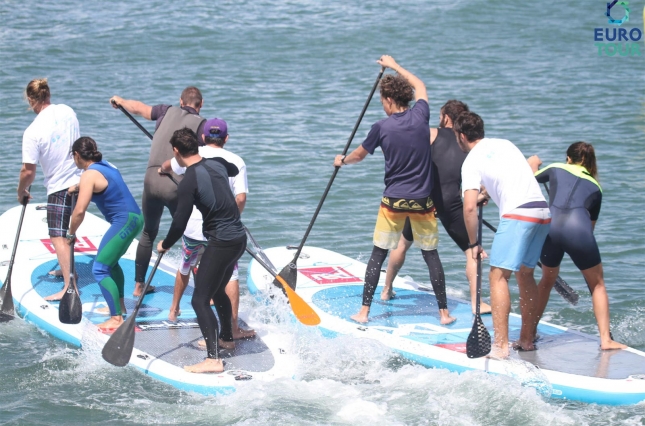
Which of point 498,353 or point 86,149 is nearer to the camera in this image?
point 498,353

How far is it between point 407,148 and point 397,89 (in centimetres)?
47

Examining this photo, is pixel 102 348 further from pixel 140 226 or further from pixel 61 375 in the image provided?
pixel 140 226

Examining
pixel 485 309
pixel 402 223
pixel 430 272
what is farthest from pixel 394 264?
pixel 485 309

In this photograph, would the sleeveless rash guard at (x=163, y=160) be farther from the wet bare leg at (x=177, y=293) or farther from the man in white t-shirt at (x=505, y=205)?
the man in white t-shirt at (x=505, y=205)

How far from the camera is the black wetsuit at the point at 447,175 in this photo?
7.39 m

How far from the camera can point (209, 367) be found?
6445 mm

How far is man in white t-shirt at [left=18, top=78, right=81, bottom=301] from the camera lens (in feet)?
25.0

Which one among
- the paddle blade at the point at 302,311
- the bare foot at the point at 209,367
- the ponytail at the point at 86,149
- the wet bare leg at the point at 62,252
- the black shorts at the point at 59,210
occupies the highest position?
the ponytail at the point at 86,149

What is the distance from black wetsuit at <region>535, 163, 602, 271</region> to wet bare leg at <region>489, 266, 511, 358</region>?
0.53m

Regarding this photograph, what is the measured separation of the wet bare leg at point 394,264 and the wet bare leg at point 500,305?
145 cm

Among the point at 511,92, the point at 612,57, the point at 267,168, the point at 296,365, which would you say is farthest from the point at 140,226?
the point at 612,57

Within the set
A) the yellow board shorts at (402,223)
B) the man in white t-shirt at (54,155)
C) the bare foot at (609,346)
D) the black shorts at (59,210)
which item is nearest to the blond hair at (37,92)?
the man in white t-shirt at (54,155)

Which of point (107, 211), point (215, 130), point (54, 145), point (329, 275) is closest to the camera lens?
point (215, 130)

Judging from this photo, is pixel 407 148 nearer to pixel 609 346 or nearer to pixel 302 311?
pixel 302 311
